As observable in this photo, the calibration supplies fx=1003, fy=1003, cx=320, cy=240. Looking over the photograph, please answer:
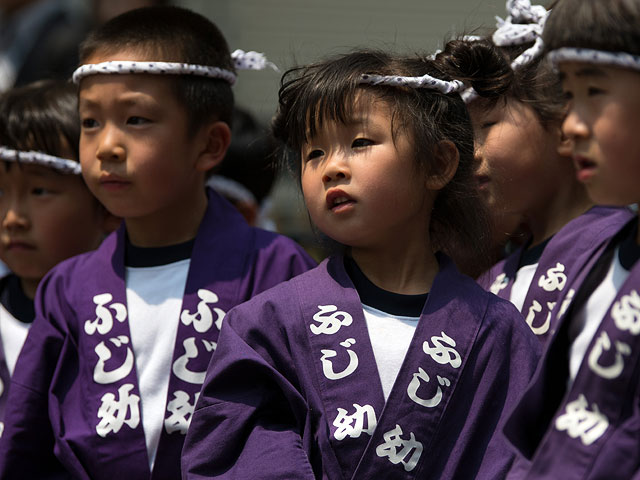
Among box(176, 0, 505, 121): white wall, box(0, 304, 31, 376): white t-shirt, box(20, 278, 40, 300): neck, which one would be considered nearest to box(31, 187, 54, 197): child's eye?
box(20, 278, 40, 300): neck

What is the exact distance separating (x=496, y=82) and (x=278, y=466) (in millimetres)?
1204

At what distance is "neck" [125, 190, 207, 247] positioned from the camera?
2.94 m

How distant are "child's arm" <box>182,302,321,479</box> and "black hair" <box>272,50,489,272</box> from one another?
1.73 ft

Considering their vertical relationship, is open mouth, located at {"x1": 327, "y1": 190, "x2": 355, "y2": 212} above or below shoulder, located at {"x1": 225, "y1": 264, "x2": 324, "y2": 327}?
above

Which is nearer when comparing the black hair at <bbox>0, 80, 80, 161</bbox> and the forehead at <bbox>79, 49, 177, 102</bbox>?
the forehead at <bbox>79, 49, 177, 102</bbox>

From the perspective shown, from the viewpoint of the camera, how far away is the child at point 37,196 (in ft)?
10.6

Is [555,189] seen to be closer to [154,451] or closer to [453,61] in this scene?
[453,61]

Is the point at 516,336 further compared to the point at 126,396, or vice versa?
the point at 126,396

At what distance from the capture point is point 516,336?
233cm

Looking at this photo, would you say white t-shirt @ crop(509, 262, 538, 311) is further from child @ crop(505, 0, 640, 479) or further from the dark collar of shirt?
child @ crop(505, 0, 640, 479)

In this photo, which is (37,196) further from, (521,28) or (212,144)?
(521,28)

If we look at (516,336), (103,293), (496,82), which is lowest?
(103,293)

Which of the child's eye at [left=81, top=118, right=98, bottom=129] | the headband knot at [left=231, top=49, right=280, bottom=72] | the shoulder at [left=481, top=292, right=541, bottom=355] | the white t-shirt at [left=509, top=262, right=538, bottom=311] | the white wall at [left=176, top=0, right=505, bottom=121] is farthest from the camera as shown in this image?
the white wall at [left=176, top=0, right=505, bottom=121]

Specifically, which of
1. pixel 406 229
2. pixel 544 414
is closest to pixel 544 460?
pixel 544 414
